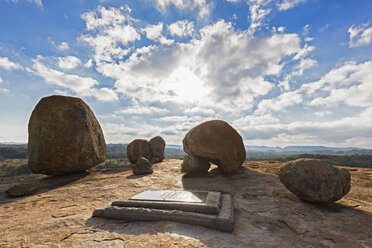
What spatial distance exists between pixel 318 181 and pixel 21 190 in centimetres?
1159

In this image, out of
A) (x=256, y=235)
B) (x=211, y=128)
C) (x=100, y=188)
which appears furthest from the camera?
(x=211, y=128)

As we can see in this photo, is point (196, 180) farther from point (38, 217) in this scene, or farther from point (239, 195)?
point (38, 217)

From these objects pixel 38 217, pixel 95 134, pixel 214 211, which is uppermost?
pixel 95 134

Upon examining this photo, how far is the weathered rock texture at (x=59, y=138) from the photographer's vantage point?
9.55 meters

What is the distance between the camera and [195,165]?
34.2 ft

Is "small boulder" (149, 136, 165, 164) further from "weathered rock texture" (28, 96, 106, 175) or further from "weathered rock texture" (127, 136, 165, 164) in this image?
"weathered rock texture" (28, 96, 106, 175)

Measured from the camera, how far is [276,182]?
27.4ft

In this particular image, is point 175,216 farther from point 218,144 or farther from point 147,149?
point 147,149

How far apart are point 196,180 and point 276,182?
396 cm

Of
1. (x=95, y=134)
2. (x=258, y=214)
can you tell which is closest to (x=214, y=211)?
(x=258, y=214)

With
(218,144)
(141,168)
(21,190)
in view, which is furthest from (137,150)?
(218,144)

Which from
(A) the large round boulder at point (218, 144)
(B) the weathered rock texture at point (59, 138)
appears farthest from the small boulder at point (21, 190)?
(A) the large round boulder at point (218, 144)

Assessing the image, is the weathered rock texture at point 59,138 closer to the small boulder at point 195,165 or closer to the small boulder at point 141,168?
the small boulder at point 141,168

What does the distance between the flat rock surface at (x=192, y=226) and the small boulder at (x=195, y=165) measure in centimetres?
290
